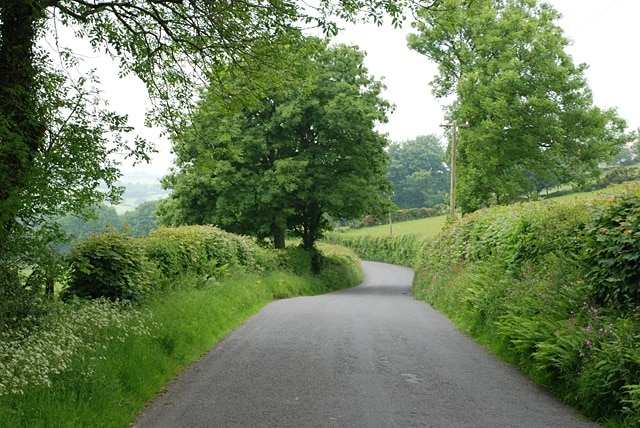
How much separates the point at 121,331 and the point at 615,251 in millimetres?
6967

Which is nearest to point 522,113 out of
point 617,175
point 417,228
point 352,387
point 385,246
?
point 617,175

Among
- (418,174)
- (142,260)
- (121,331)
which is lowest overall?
(121,331)

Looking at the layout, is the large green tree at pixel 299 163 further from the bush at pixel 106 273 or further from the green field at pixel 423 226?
the bush at pixel 106 273

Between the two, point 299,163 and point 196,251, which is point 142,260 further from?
point 299,163

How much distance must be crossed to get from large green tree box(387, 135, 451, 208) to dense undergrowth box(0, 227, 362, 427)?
337 feet

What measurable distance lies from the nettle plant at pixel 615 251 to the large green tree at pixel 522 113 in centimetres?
2608

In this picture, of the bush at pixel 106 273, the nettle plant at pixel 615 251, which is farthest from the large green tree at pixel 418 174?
the nettle plant at pixel 615 251

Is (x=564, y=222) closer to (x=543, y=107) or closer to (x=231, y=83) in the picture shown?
(x=231, y=83)

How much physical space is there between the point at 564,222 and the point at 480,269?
4181mm

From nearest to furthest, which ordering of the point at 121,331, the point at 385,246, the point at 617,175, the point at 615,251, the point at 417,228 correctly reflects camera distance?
the point at 615,251, the point at 121,331, the point at 617,175, the point at 417,228, the point at 385,246

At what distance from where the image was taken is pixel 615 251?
7004mm

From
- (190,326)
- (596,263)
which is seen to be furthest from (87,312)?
(596,263)

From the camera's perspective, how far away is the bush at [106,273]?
1073 centimetres

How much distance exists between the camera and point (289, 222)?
3356 cm
